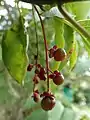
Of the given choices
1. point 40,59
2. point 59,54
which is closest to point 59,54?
point 59,54

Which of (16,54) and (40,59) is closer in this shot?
(16,54)

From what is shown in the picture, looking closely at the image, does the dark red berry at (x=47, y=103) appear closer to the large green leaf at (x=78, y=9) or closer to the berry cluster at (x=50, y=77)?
the berry cluster at (x=50, y=77)

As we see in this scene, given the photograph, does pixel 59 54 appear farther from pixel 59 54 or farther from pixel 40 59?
pixel 40 59

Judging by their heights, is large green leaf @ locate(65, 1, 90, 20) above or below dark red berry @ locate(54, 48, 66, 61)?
above

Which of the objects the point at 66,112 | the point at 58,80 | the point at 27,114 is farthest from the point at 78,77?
the point at 58,80

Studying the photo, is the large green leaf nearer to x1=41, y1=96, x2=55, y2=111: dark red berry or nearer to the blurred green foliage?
the blurred green foliage

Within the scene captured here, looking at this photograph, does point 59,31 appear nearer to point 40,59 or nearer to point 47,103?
point 47,103

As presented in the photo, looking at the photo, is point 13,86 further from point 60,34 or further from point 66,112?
point 60,34

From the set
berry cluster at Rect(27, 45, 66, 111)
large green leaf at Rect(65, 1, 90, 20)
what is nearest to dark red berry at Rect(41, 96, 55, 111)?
berry cluster at Rect(27, 45, 66, 111)

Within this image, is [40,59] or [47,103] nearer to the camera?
[47,103]
